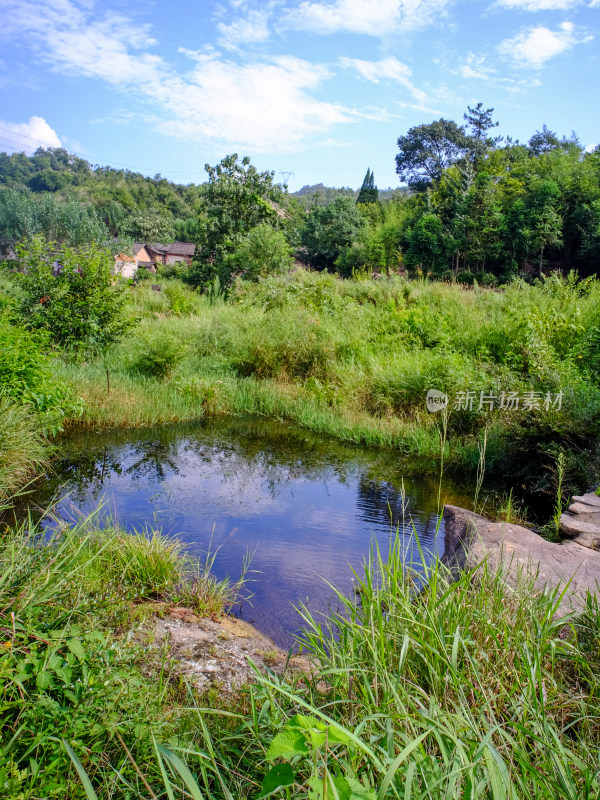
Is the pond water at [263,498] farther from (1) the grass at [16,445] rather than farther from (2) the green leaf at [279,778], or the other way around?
(2) the green leaf at [279,778]

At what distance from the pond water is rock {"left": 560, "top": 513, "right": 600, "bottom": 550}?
42.8 inches

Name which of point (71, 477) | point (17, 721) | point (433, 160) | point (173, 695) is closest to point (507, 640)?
A: point (173, 695)

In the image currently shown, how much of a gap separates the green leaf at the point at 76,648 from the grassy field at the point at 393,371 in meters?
4.56

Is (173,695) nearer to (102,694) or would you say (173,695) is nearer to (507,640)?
(102,694)

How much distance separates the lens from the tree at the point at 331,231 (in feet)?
114

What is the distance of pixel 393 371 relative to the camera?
350 inches

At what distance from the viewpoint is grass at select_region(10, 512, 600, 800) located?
1351mm

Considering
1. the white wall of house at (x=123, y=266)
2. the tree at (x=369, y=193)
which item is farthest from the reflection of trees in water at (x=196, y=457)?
the tree at (x=369, y=193)

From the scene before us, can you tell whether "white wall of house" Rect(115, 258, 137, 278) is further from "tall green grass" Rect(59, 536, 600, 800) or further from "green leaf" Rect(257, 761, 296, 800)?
"green leaf" Rect(257, 761, 296, 800)

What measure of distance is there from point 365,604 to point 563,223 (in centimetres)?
2637

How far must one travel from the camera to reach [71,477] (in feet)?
20.8

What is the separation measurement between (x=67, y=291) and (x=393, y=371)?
5618mm

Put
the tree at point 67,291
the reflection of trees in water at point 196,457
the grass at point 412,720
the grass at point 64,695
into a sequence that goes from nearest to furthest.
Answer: the grass at point 412,720 < the grass at point 64,695 < the reflection of trees in water at point 196,457 < the tree at point 67,291

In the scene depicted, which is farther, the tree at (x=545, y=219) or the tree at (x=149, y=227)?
the tree at (x=149, y=227)
